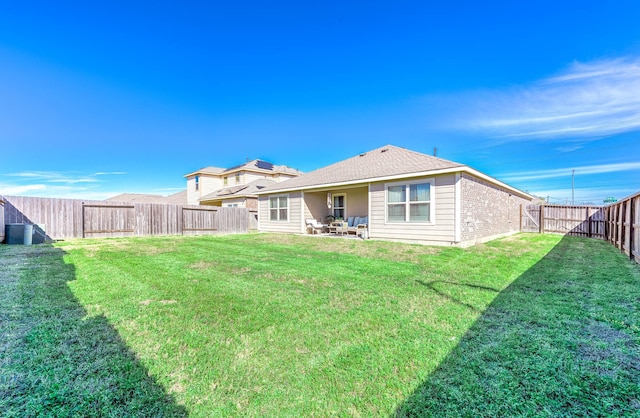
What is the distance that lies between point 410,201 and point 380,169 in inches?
85.6

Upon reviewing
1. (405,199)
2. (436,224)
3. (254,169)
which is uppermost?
(254,169)

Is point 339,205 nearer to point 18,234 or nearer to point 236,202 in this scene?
point 236,202

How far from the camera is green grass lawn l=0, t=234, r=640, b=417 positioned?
1867mm

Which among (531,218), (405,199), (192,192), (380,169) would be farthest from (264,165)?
(531,218)

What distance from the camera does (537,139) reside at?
2102 centimetres

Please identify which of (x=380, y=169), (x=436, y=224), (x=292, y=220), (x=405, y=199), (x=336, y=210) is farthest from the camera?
(x=336, y=210)

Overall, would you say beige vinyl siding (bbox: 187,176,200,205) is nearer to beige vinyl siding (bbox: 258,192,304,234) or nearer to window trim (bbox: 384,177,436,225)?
beige vinyl siding (bbox: 258,192,304,234)

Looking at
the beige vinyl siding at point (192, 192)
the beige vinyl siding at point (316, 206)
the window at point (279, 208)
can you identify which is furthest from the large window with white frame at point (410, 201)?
the beige vinyl siding at point (192, 192)

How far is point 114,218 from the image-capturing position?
13484 mm

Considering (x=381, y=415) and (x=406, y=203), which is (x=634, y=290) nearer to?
(x=381, y=415)

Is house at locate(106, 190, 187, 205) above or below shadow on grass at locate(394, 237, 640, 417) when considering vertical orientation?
above

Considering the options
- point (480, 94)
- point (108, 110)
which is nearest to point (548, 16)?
point (480, 94)

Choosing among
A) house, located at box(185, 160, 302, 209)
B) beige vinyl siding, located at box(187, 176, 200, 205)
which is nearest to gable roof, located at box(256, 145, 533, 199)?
house, located at box(185, 160, 302, 209)

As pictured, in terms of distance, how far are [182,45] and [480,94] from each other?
15.1 meters
